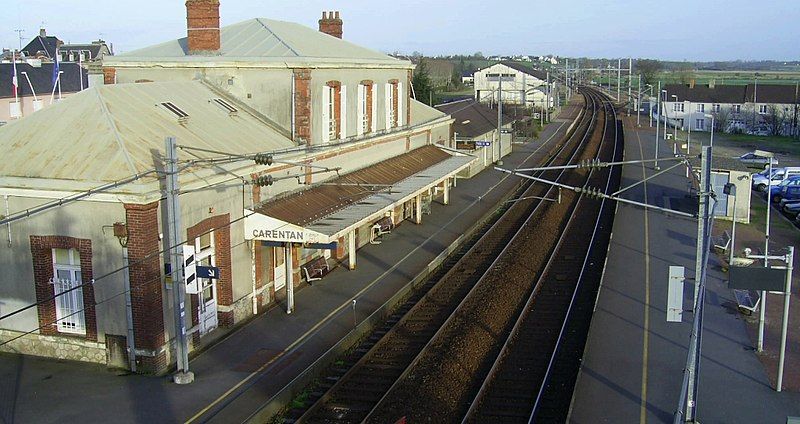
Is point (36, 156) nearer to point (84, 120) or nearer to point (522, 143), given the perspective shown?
point (84, 120)

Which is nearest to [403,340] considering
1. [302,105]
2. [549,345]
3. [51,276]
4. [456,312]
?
[456,312]

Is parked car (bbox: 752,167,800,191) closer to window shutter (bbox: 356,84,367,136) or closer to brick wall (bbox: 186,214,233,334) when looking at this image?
window shutter (bbox: 356,84,367,136)

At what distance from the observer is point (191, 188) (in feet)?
Result: 53.1

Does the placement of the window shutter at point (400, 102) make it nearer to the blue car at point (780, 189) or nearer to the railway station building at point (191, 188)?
the railway station building at point (191, 188)

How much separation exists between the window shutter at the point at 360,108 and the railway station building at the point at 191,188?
0.19ft

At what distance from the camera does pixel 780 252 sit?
25.3 meters

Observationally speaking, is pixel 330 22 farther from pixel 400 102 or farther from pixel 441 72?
pixel 441 72

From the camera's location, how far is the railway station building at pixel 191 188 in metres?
15.3

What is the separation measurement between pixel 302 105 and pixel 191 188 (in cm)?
678

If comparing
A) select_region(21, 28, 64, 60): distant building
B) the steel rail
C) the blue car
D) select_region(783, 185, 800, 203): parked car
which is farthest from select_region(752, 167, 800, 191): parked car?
select_region(21, 28, 64, 60): distant building

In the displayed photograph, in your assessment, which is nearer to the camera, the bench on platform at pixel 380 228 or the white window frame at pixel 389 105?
the bench on platform at pixel 380 228

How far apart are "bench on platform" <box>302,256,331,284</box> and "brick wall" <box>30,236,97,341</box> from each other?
6.82 metres

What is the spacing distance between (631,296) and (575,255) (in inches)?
213

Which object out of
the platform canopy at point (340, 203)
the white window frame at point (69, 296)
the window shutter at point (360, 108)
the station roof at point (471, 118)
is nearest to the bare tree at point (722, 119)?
the station roof at point (471, 118)
